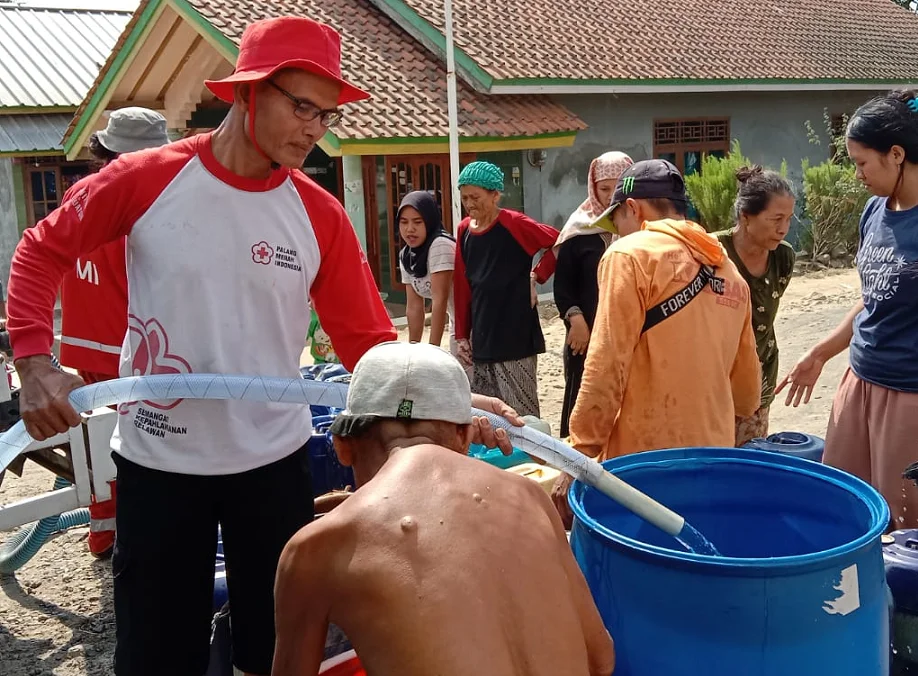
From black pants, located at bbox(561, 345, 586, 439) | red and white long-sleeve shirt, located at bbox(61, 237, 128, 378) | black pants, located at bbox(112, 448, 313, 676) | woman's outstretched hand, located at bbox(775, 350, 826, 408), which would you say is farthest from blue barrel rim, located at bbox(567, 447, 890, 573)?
black pants, located at bbox(561, 345, 586, 439)

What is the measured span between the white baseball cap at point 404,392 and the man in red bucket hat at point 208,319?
0.65 m

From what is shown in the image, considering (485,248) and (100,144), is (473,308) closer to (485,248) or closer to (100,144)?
(485,248)

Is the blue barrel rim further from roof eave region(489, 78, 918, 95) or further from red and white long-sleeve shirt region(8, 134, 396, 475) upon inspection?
roof eave region(489, 78, 918, 95)

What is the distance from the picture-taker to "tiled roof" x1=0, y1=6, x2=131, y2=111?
15.9 m

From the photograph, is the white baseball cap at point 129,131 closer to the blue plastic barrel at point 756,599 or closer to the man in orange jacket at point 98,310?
the man in orange jacket at point 98,310

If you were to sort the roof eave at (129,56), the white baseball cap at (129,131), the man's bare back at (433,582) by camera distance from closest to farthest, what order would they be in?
the man's bare back at (433,582) < the white baseball cap at (129,131) < the roof eave at (129,56)

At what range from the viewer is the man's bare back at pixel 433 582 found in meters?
1.52

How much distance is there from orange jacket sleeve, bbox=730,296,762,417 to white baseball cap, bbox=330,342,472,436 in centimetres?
153

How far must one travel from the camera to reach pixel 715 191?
13.2 metres

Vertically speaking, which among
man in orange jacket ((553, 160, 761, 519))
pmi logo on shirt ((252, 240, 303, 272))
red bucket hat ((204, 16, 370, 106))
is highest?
red bucket hat ((204, 16, 370, 106))

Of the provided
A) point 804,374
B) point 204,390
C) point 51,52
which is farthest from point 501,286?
point 51,52

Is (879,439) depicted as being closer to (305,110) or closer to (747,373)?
(747,373)

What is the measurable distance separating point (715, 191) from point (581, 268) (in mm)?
8927

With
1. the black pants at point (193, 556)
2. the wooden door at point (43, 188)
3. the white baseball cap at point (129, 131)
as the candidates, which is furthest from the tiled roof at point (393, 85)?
the black pants at point (193, 556)
